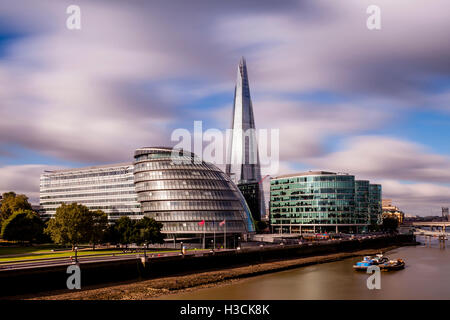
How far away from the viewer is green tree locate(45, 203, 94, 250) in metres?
88.5

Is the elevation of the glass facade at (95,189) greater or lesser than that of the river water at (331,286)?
greater

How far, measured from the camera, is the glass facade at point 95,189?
138m

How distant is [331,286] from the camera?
5909 cm

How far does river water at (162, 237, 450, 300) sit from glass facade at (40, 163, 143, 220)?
7284 centimetres

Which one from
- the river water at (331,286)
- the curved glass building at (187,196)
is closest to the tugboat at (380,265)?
the river water at (331,286)

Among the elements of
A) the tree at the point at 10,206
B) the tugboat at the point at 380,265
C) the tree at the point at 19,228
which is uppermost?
the tree at the point at 10,206

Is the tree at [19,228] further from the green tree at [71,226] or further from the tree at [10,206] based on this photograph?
the tree at [10,206]

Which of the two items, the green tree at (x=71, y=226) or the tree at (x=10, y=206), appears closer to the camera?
the green tree at (x=71, y=226)

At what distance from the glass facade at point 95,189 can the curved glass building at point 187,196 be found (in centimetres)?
1586
